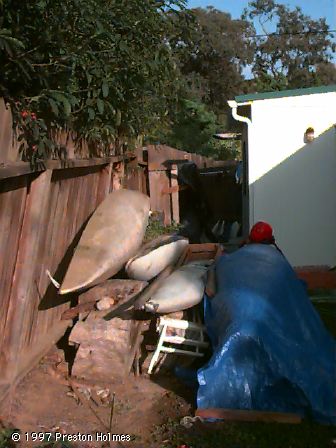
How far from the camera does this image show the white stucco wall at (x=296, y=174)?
8602 mm

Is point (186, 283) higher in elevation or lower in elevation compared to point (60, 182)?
lower

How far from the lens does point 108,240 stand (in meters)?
5.36

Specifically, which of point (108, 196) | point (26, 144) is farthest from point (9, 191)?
point (108, 196)

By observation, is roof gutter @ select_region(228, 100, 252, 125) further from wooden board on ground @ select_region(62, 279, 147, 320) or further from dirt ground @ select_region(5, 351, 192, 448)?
dirt ground @ select_region(5, 351, 192, 448)

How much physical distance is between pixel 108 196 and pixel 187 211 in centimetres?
462

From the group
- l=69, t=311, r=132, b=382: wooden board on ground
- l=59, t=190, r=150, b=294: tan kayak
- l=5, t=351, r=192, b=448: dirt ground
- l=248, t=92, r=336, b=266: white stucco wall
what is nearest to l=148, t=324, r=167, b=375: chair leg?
l=5, t=351, r=192, b=448: dirt ground

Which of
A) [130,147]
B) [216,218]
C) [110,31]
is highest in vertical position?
[110,31]

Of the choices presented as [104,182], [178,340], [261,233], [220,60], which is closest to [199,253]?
[261,233]

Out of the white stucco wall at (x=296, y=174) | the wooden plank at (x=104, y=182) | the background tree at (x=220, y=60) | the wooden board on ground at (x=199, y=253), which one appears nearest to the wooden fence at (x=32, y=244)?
the wooden plank at (x=104, y=182)

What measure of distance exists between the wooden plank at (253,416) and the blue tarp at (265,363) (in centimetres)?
6

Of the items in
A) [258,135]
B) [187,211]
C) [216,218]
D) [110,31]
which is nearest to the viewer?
[110,31]

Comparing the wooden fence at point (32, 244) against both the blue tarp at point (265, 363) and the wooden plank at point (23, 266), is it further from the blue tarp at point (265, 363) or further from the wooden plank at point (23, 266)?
the blue tarp at point (265, 363)

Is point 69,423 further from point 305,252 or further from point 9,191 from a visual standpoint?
point 305,252

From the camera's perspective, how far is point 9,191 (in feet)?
12.1
